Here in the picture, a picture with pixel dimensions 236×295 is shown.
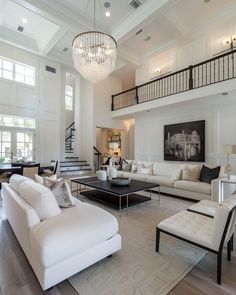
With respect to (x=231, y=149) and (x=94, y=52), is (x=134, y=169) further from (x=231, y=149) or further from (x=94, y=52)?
(x=94, y=52)

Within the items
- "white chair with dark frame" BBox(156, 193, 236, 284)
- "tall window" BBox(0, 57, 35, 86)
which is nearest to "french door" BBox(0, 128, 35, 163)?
"tall window" BBox(0, 57, 35, 86)

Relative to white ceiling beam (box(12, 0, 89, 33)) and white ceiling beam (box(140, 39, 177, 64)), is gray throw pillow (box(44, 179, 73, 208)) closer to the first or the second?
white ceiling beam (box(12, 0, 89, 33))

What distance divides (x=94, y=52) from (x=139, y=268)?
4262mm

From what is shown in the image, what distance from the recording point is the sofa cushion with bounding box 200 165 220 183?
432cm

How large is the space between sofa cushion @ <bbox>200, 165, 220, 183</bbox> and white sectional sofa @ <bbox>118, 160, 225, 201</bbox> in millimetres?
107

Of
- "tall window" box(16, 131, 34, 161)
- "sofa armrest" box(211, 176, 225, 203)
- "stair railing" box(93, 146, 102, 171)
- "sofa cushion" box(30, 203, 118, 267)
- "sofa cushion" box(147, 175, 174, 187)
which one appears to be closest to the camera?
"sofa cushion" box(30, 203, 118, 267)

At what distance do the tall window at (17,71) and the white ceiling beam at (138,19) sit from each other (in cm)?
406

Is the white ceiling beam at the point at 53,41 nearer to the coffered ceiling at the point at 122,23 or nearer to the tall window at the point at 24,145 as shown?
the coffered ceiling at the point at 122,23

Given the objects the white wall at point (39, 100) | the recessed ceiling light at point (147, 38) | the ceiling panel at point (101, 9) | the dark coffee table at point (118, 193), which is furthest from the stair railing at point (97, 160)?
the ceiling panel at point (101, 9)

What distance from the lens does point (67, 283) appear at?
1.70 metres

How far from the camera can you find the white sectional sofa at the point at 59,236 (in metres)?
1.56

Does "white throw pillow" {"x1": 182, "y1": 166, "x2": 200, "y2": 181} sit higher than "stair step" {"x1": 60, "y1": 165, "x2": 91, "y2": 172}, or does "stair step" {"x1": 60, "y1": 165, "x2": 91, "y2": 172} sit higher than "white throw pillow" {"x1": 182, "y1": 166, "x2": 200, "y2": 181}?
"white throw pillow" {"x1": 182, "y1": 166, "x2": 200, "y2": 181}

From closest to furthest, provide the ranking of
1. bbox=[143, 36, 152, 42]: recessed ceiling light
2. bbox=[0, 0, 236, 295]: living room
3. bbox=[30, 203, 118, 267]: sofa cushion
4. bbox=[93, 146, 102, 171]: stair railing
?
bbox=[30, 203, 118, 267]: sofa cushion < bbox=[0, 0, 236, 295]: living room < bbox=[143, 36, 152, 42]: recessed ceiling light < bbox=[93, 146, 102, 171]: stair railing

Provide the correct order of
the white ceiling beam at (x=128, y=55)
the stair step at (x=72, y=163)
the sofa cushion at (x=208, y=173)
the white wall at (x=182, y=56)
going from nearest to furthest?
1. the sofa cushion at (x=208, y=173)
2. the white wall at (x=182, y=56)
3. the white ceiling beam at (x=128, y=55)
4. the stair step at (x=72, y=163)
